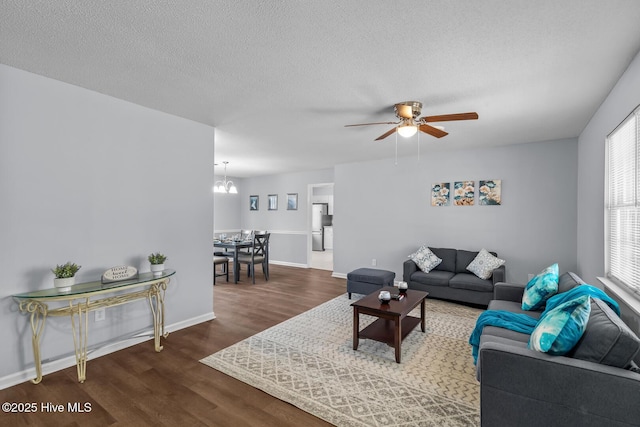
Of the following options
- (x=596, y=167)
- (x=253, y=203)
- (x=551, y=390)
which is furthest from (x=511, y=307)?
(x=253, y=203)

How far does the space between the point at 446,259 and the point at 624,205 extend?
274 cm

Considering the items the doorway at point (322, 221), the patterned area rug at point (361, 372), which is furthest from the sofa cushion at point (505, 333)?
the doorway at point (322, 221)

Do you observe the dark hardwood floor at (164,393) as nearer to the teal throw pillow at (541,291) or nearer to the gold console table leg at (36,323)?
the gold console table leg at (36,323)

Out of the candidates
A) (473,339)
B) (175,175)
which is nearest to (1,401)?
(175,175)

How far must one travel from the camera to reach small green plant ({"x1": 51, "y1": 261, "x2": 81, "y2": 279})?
8.24ft

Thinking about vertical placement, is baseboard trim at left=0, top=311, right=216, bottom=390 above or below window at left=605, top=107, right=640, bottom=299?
below

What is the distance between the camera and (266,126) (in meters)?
3.91

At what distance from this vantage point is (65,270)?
2531mm

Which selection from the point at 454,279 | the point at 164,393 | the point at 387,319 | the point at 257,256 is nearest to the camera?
the point at 164,393

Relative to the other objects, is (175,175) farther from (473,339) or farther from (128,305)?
(473,339)

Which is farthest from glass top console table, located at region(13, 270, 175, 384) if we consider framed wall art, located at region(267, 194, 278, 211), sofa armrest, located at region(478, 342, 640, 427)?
framed wall art, located at region(267, 194, 278, 211)

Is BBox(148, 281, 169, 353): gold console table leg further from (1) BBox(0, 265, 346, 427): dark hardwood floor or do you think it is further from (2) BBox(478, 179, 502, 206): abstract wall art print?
(2) BBox(478, 179, 502, 206): abstract wall art print

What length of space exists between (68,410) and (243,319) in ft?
6.53

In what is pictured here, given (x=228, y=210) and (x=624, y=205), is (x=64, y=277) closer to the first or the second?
(x=624, y=205)
